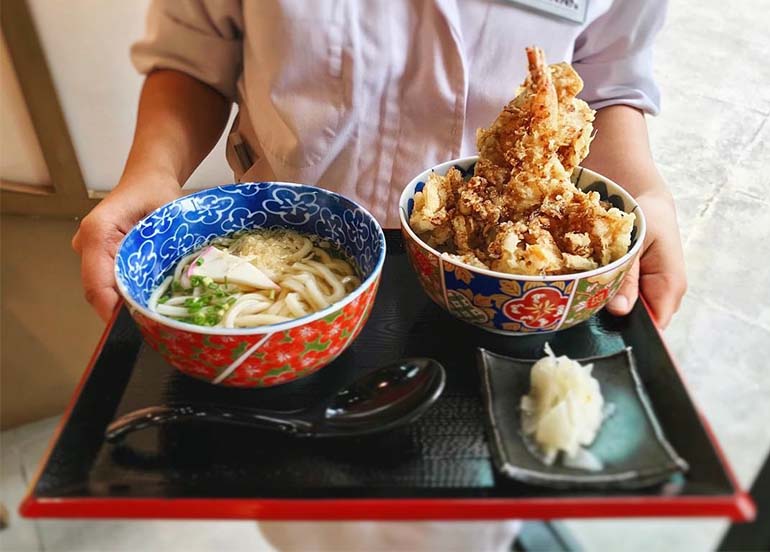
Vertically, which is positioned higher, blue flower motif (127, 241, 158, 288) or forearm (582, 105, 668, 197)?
blue flower motif (127, 241, 158, 288)

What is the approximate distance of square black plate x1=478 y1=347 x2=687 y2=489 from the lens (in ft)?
1.69

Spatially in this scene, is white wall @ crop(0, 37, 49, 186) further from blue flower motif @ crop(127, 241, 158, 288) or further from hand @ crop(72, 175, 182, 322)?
blue flower motif @ crop(127, 241, 158, 288)

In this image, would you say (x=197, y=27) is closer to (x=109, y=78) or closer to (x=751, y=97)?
(x=109, y=78)

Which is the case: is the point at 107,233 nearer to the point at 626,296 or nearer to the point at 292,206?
the point at 292,206

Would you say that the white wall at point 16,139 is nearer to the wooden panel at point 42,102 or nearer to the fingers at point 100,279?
the wooden panel at point 42,102

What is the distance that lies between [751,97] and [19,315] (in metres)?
2.40

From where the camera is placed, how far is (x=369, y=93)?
0.87m

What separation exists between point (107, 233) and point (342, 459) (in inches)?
17.0

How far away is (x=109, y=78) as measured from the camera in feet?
5.46

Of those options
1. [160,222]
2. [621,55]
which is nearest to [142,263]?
[160,222]

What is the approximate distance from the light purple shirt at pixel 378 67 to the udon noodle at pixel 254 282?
20cm

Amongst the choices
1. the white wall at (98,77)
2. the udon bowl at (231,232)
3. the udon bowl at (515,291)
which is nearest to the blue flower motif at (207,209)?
the udon bowl at (231,232)

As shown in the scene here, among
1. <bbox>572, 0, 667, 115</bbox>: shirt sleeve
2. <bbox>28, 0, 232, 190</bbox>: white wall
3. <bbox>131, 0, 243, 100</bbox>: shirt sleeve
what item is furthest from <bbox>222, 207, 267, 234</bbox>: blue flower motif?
<bbox>28, 0, 232, 190</bbox>: white wall

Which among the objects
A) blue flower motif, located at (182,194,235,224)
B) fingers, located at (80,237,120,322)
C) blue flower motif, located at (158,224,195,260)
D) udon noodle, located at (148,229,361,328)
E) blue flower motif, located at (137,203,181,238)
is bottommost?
fingers, located at (80,237,120,322)
